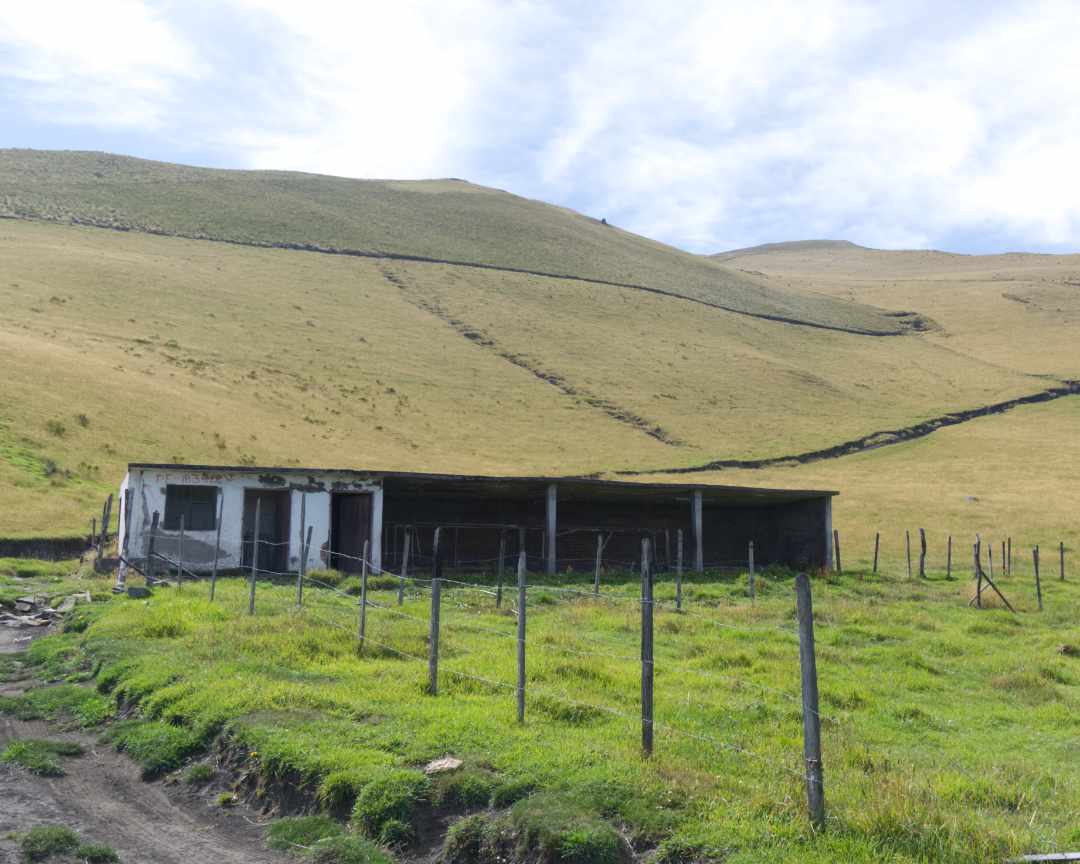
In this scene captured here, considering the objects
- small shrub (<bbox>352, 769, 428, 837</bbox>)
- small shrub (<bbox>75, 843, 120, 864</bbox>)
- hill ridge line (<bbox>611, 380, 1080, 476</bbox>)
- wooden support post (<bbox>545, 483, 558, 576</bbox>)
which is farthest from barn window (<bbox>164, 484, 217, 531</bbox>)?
hill ridge line (<bbox>611, 380, 1080, 476</bbox>)

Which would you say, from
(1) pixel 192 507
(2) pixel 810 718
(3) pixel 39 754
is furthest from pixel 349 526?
(2) pixel 810 718

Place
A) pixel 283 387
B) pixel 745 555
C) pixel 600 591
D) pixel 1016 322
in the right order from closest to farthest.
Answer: pixel 600 591
pixel 745 555
pixel 283 387
pixel 1016 322

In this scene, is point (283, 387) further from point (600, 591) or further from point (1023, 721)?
point (1023, 721)

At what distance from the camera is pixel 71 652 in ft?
49.5

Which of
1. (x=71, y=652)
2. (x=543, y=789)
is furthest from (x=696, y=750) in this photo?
(x=71, y=652)

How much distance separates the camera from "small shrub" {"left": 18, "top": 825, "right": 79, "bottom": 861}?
757cm

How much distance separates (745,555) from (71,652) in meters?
28.8

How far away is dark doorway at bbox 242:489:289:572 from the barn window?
1.23 m

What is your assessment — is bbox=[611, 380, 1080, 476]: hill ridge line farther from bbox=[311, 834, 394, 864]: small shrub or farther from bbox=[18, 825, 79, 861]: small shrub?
bbox=[18, 825, 79, 861]: small shrub

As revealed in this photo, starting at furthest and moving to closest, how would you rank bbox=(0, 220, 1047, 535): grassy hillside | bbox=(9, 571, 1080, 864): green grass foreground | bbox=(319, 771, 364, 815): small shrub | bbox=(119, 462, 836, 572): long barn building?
bbox=(0, 220, 1047, 535): grassy hillside → bbox=(119, 462, 836, 572): long barn building → bbox=(319, 771, 364, 815): small shrub → bbox=(9, 571, 1080, 864): green grass foreground

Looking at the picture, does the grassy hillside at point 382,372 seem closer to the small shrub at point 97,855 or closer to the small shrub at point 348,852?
the small shrub at point 97,855

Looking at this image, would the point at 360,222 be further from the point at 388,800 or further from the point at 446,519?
the point at 388,800

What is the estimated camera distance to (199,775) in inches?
374

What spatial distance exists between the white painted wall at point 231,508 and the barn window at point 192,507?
238 millimetres
